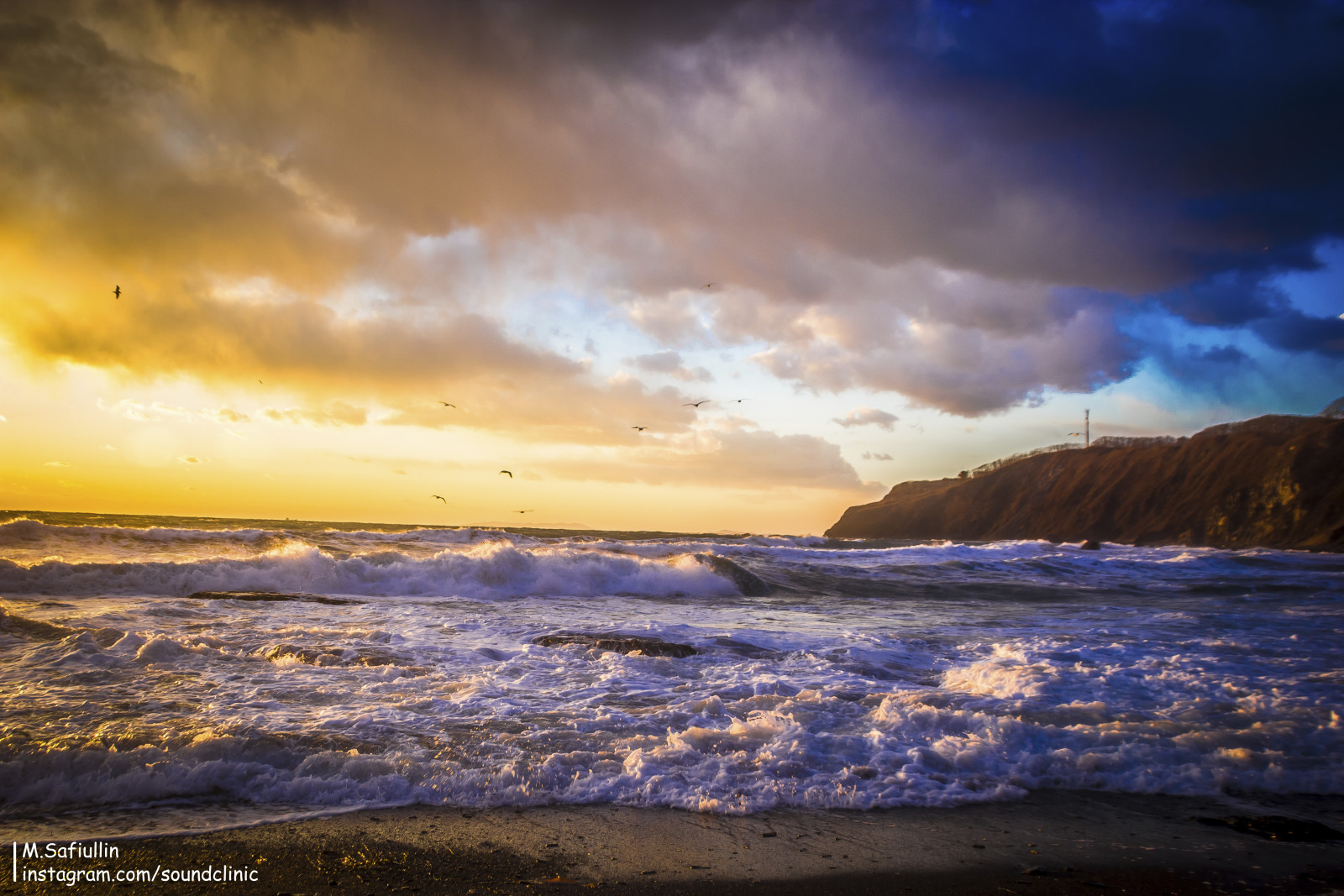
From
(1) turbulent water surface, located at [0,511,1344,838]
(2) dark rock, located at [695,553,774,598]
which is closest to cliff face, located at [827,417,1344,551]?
(2) dark rock, located at [695,553,774,598]

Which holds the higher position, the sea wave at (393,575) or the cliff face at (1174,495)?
the cliff face at (1174,495)

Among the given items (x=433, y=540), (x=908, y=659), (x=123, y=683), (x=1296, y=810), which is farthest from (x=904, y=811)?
(x=433, y=540)

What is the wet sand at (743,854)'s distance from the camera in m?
3.16

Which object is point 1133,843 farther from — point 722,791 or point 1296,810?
point 722,791

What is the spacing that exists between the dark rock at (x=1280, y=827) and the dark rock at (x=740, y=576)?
42.7 feet

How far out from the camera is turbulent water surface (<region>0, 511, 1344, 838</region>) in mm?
4207

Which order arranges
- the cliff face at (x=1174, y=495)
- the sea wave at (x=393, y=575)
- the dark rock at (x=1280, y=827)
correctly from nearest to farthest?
the dark rock at (x=1280, y=827) < the sea wave at (x=393, y=575) < the cliff face at (x=1174, y=495)

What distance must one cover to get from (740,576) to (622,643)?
1053 cm

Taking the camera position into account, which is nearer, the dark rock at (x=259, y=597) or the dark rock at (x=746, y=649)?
the dark rock at (x=746, y=649)

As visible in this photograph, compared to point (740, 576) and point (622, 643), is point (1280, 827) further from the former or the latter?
point (740, 576)

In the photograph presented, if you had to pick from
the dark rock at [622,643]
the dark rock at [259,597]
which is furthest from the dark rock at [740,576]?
A: the dark rock at [259,597]

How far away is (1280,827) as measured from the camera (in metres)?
3.96

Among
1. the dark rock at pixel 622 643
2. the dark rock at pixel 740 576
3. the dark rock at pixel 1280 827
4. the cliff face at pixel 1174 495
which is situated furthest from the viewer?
the cliff face at pixel 1174 495

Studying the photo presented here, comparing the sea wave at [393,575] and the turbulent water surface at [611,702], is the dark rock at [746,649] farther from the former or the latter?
the sea wave at [393,575]
